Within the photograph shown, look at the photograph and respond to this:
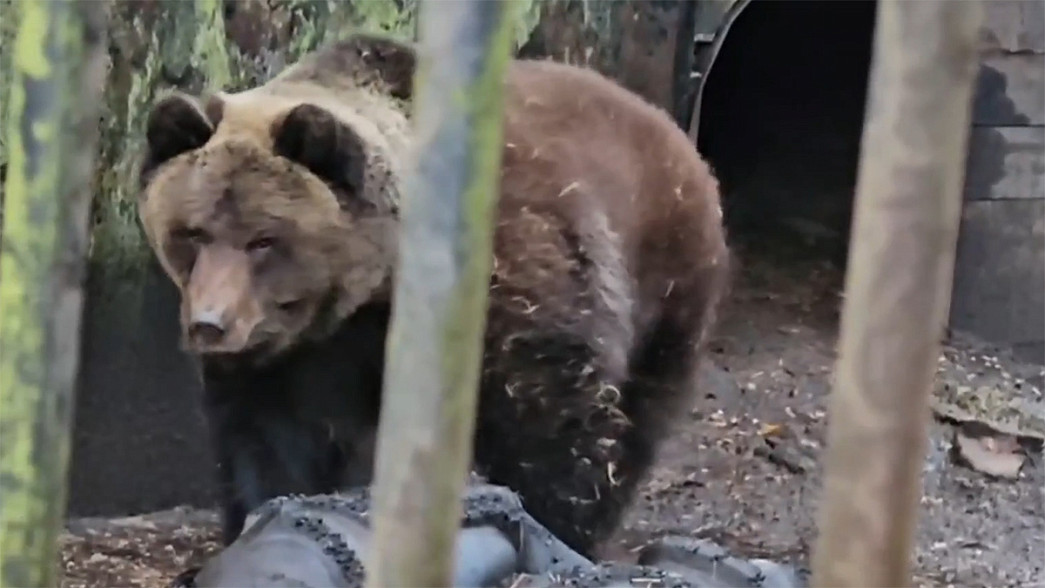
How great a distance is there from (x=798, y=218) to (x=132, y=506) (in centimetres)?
374

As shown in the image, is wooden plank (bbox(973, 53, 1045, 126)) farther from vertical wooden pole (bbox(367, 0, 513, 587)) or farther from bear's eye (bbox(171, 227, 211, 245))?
vertical wooden pole (bbox(367, 0, 513, 587))

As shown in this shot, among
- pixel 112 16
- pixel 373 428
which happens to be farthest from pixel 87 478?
pixel 112 16

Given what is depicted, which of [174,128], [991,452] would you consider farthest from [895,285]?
[991,452]

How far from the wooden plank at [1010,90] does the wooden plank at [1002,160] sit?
4 cm

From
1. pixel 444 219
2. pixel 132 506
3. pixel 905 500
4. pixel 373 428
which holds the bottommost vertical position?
pixel 132 506

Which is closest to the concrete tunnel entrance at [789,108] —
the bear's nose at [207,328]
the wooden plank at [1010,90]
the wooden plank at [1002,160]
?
the wooden plank at [1002,160]

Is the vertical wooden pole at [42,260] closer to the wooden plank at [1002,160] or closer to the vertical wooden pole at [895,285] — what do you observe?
the vertical wooden pole at [895,285]

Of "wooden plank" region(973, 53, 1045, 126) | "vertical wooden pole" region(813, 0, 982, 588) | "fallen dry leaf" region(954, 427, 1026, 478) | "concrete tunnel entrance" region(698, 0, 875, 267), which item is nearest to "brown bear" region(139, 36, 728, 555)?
"fallen dry leaf" region(954, 427, 1026, 478)

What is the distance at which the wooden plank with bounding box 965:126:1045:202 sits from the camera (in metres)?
5.62

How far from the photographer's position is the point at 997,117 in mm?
5605

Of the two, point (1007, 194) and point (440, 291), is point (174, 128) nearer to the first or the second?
point (440, 291)

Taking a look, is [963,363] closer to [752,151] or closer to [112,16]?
[752,151]

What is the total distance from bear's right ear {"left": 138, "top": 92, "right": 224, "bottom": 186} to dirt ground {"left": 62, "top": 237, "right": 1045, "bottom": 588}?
0.99 meters

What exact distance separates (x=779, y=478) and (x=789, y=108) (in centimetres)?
292
